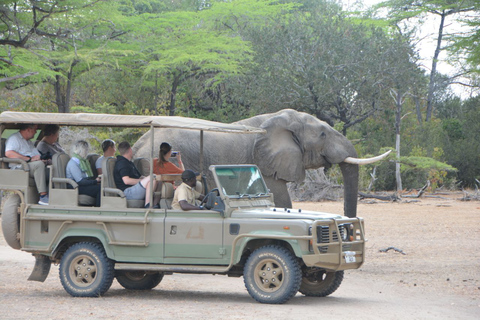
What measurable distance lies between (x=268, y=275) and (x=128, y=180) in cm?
224

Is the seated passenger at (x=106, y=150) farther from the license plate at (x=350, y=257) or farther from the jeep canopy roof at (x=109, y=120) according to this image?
the license plate at (x=350, y=257)

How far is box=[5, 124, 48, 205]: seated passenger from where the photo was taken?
981 centimetres

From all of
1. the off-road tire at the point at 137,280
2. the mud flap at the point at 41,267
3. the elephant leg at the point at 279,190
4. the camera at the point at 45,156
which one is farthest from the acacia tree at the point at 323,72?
the mud flap at the point at 41,267

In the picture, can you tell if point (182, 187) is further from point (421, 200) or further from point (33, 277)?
point (421, 200)

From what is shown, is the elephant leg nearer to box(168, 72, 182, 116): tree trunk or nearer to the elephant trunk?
the elephant trunk

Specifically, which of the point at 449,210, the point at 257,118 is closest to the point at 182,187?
the point at 257,118

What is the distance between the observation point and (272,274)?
8797 mm

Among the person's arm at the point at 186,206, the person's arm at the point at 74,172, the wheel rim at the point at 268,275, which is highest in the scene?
the person's arm at the point at 74,172

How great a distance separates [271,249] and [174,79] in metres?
24.9

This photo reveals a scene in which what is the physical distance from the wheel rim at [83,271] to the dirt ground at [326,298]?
0.83ft

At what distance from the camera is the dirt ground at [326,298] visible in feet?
26.9

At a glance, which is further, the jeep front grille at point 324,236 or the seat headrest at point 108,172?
the seat headrest at point 108,172

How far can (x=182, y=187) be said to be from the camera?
9.48 metres

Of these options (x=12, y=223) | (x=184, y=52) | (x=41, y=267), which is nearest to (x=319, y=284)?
(x=41, y=267)
